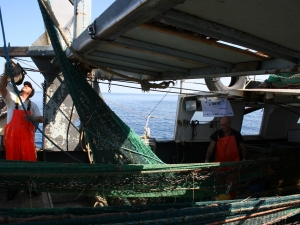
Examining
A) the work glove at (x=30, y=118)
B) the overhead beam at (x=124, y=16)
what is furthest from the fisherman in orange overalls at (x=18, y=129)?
the overhead beam at (x=124, y=16)

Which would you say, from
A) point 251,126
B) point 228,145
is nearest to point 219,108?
point 228,145

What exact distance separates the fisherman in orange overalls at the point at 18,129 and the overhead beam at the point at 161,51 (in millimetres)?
1825

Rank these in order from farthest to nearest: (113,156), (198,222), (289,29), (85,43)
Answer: (113,156)
(85,43)
(198,222)
(289,29)

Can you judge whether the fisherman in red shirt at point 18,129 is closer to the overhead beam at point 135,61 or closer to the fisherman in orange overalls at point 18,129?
the fisherman in orange overalls at point 18,129

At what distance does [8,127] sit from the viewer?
418 cm

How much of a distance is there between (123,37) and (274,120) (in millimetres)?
6166

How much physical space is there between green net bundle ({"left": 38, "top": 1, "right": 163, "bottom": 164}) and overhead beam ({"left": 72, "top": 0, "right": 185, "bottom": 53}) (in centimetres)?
103

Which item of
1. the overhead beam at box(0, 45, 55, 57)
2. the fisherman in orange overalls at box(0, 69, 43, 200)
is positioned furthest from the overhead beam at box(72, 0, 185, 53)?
the overhead beam at box(0, 45, 55, 57)

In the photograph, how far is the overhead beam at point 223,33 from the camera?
2.24m

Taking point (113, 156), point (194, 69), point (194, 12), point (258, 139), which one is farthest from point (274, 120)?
point (194, 12)

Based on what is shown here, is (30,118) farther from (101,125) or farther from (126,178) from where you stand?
(126,178)

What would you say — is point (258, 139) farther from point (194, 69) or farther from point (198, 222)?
point (198, 222)

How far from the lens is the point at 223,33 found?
97.7 inches

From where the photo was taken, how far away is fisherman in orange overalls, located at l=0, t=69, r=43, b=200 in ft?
13.6
